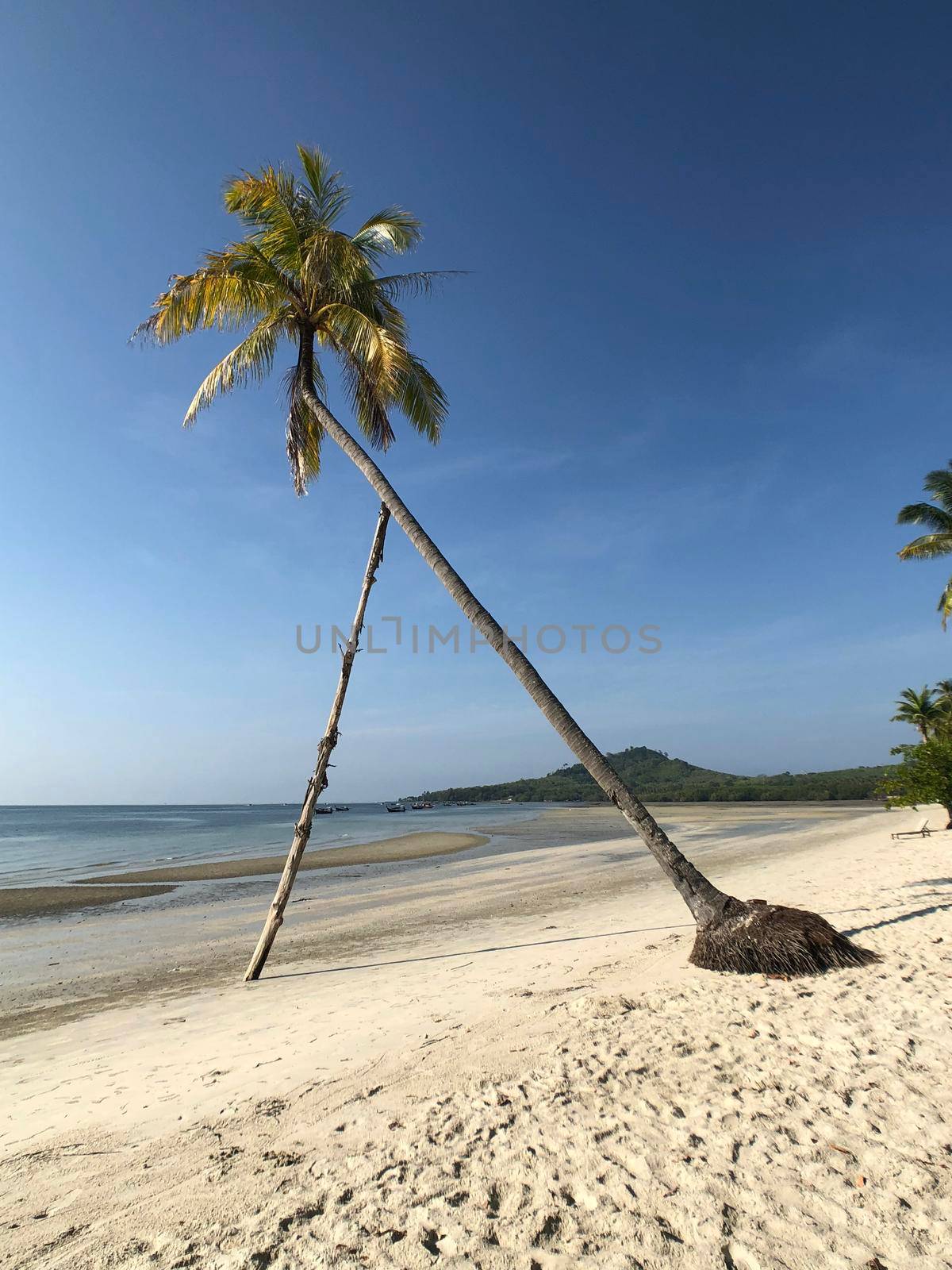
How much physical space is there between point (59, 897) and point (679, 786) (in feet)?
397

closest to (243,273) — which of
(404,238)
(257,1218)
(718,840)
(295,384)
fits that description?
(295,384)

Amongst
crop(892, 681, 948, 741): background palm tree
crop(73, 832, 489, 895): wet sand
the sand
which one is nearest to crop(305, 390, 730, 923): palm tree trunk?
the sand

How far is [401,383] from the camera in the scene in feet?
32.8

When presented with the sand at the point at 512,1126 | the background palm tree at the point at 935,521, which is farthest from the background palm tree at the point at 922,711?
the sand at the point at 512,1126

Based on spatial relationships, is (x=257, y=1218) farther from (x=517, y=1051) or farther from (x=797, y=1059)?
(x=797, y=1059)

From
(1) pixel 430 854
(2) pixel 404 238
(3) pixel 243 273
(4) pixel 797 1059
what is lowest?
(1) pixel 430 854

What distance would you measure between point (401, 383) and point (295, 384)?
2119mm

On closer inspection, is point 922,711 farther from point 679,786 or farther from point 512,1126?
point 679,786

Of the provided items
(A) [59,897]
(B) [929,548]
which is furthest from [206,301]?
(B) [929,548]

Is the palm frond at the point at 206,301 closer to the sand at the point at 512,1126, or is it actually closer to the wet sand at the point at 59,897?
the sand at the point at 512,1126

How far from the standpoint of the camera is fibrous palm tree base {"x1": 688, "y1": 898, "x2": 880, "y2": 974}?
20.5 ft

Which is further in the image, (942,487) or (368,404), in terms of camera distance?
(942,487)

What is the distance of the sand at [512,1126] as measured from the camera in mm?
2926

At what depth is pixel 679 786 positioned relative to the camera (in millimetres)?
125688
